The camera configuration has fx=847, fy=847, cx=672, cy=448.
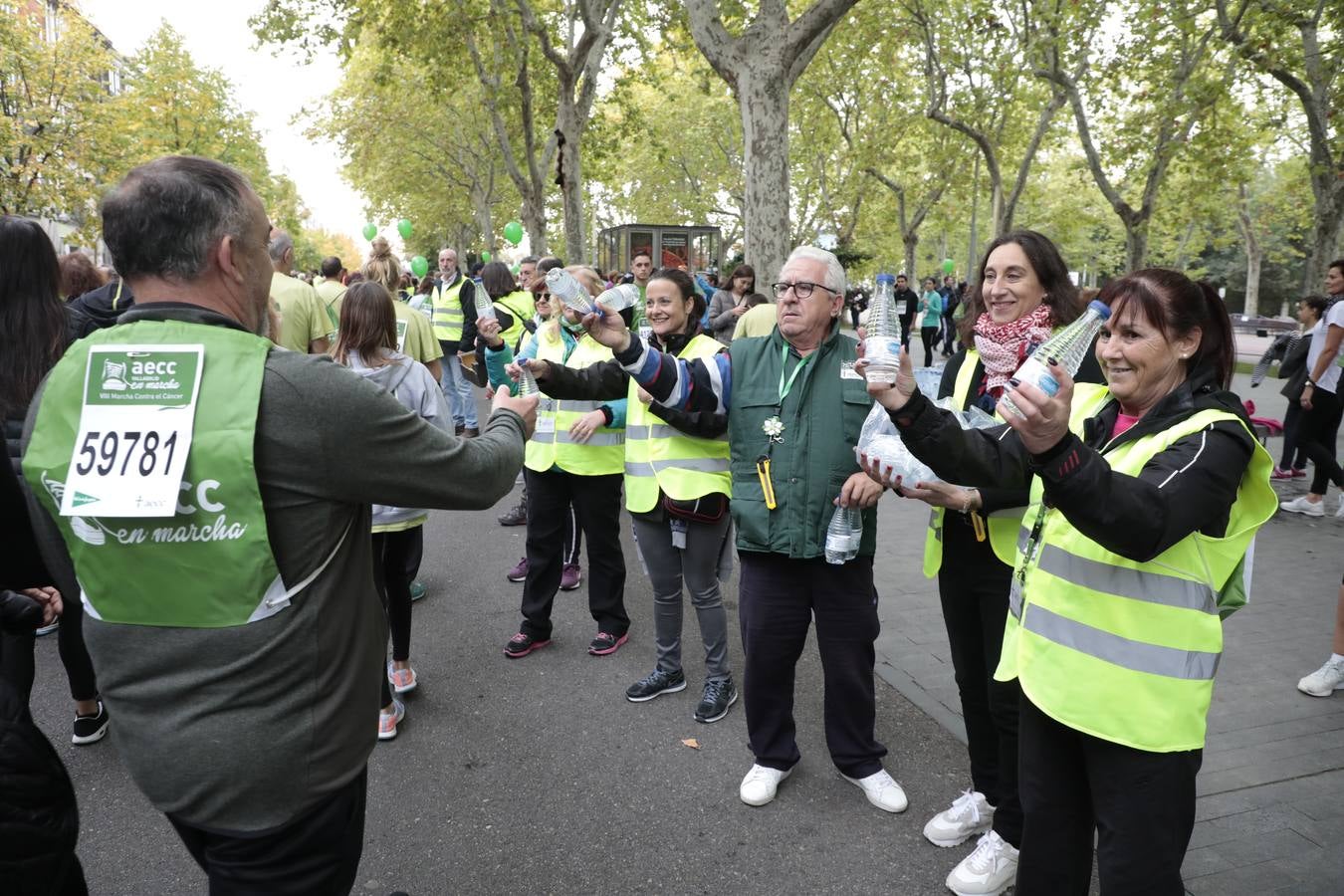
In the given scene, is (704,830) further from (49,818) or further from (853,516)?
(49,818)

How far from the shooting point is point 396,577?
397 centimetres

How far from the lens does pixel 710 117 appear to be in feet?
118

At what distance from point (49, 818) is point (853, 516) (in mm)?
2352

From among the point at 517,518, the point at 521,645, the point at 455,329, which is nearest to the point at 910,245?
the point at 455,329

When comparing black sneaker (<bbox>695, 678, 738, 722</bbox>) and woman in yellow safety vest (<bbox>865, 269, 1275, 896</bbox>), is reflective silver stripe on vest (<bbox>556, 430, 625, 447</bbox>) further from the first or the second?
woman in yellow safety vest (<bbox>865, 269, 1275, 896</bbox>)

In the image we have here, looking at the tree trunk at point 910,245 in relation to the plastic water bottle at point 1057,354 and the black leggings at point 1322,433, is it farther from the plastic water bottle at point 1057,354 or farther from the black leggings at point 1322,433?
the plastic water bottle at point 1057,354

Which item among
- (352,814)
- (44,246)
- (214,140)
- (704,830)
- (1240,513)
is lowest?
(704,830)

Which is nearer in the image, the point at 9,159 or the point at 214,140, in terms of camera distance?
the point at 9,159

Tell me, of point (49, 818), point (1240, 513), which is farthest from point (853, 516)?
point (49, 818)

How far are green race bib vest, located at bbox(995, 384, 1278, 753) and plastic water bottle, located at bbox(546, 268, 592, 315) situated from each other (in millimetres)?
1615

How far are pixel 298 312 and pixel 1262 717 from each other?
5.58m

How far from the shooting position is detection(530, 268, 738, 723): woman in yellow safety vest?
3727 mm

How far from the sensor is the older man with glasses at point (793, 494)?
10.0 feet

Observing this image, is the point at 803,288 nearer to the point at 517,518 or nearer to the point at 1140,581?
the point at 1140,581
